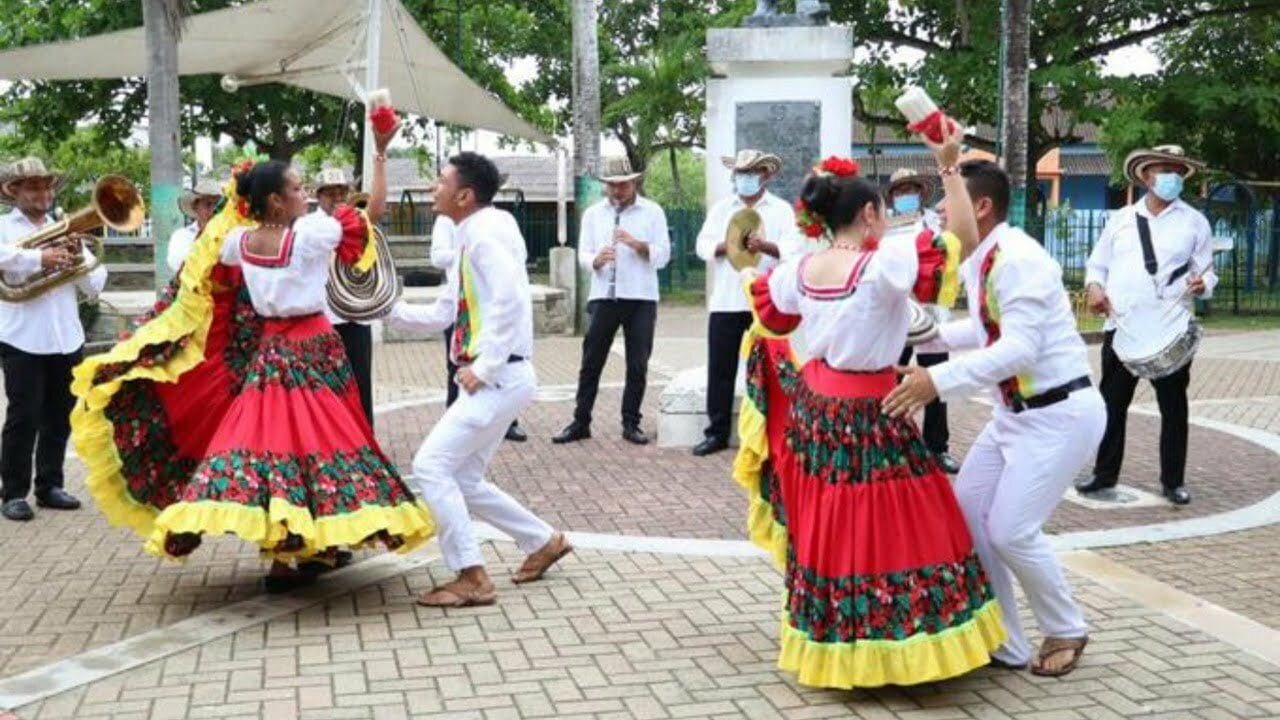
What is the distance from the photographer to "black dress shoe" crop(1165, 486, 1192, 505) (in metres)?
7.98

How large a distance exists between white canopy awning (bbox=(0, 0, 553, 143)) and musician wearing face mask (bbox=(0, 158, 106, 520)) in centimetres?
601

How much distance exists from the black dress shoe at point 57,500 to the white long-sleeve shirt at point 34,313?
32.7 inches

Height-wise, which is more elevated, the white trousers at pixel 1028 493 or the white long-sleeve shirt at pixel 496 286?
the white long-sleeve shirt at pixel 496 286

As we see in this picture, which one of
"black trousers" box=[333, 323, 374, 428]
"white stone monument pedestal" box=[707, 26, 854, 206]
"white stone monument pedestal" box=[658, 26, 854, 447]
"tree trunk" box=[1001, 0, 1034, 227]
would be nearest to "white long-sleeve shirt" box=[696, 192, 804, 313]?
"white stone monument pedestal" box=[658, 26, 854, 447]

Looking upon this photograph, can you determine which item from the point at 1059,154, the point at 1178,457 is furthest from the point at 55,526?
the point at 1059,154

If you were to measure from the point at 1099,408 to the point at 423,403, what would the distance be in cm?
806

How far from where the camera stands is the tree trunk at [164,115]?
40.7 feet

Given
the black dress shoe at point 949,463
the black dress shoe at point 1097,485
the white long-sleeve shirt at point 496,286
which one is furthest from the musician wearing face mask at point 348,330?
the black dress shoe at point 1097,485

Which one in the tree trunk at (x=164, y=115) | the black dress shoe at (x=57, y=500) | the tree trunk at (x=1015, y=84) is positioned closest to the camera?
the black dress shoe at (x=57, y=500)

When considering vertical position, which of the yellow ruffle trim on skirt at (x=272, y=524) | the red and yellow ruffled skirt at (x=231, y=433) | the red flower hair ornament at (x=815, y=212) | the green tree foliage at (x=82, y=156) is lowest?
the yellow ruffle trim on skirt at (x=272, y=524)

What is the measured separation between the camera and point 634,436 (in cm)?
998

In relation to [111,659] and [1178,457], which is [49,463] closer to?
[111,659]

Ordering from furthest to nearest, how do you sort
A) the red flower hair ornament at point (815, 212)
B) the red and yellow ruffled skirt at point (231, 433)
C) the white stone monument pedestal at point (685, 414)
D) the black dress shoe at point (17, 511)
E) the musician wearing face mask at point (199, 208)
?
the white stone monument pedestal at point (685, 414)
the musician wearing face mask at point (199, 208)
the black dress shoe at point (17, 511)
the red and yellow ruffled skirt at point (231, 433)
the red flower hair ornament at point (815, 212)

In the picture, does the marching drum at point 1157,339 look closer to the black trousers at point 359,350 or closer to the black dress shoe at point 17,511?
the black trousers at point 359,350
